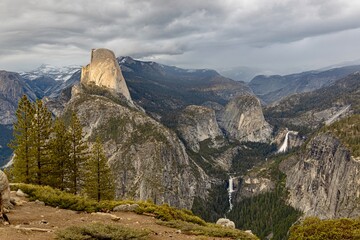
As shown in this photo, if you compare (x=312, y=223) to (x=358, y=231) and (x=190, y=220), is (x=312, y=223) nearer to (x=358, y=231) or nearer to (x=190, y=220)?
(x=358, y=231)

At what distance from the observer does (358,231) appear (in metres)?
29.2

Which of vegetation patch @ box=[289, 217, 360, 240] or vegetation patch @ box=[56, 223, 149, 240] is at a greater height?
vegetation patch @ box=[56, 223, 149, 240]

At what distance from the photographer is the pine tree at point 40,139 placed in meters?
59.5

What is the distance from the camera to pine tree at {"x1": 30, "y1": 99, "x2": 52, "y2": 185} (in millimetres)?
59469

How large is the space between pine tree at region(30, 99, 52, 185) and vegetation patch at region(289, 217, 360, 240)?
42.4 meters

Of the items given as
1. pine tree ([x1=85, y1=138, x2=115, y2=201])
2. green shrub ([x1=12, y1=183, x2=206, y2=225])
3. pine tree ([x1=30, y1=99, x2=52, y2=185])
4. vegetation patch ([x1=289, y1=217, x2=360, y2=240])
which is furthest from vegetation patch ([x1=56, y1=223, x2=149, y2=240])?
pine tree ([x1=85, y1=138, x2=115, y2=201])

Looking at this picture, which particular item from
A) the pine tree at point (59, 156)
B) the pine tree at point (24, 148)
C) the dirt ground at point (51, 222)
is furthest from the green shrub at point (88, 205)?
the pine tree at point (59, 156)

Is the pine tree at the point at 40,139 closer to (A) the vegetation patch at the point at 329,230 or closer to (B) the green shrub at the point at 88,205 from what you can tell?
(B) the green shrub at the point at 88,205

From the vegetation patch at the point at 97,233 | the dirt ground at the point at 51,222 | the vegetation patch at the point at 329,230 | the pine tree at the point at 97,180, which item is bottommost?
the pine tree at the point at 97,180

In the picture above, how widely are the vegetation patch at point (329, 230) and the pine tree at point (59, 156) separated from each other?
42.0 metres

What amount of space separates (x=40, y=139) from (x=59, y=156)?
4.86 m

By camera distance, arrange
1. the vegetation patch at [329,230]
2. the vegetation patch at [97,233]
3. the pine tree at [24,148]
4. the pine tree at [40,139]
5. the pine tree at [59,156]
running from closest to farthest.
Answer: the vegetation patch at [97,233], the vegetation patch at [329,230], the pine tree at [24,148], the pine tree at [40,139], the pine tree at [59,156]

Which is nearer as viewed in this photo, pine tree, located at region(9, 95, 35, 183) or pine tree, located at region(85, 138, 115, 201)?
pine tree, located at region(9, 95, 35, 183)

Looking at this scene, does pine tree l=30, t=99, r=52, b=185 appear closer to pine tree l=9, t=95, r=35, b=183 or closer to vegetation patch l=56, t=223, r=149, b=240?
pine tree l=9, t=95, r=35, b=183
